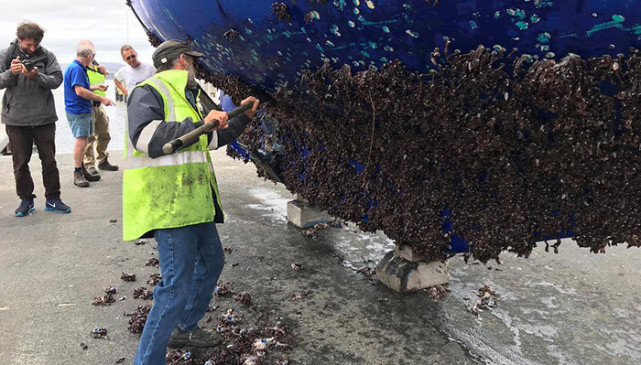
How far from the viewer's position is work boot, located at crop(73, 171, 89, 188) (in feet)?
16.9

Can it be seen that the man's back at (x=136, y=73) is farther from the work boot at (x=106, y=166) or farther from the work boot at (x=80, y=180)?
the work boot at (x=106, y=166)

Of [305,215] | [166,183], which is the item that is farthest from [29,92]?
[166,183]

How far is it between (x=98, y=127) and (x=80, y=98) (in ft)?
2.47

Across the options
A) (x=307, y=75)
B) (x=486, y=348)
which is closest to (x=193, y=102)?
(x=307, y=75)

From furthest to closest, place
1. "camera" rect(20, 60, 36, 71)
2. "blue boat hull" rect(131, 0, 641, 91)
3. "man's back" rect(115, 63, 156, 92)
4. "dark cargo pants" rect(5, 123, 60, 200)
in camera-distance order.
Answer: "man's back" rect(115, 63, 156, 92)
"dark cargo pants" rect(5, 123, 60, 200)
"camera" rect(20, 60, 36, 71)
"blue boat hull" rect(131, 0, 641, 91)

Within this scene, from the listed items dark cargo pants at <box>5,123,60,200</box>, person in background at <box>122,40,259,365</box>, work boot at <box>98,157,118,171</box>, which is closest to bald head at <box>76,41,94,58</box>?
dark cargo pants at <box>5,123,60,200</box>

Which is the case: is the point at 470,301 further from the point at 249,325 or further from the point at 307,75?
the point at 307,75

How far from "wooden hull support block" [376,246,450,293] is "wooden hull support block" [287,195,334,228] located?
107 centimetres

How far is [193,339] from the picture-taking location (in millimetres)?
2227

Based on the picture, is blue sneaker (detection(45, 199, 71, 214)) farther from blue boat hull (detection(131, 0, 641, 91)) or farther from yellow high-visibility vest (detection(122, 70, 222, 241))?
yellow high-visibility vest (detection(122, 70, 222, 241))

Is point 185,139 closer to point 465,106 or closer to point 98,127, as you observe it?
point 465,106

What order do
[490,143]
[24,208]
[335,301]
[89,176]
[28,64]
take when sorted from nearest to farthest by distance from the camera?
[490,143] < [335,301] < [28,64] < [24,208] < [89,176]

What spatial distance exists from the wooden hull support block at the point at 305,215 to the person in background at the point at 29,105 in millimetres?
2006

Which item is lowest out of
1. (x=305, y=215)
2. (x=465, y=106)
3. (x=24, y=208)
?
(x=24, y=208)
